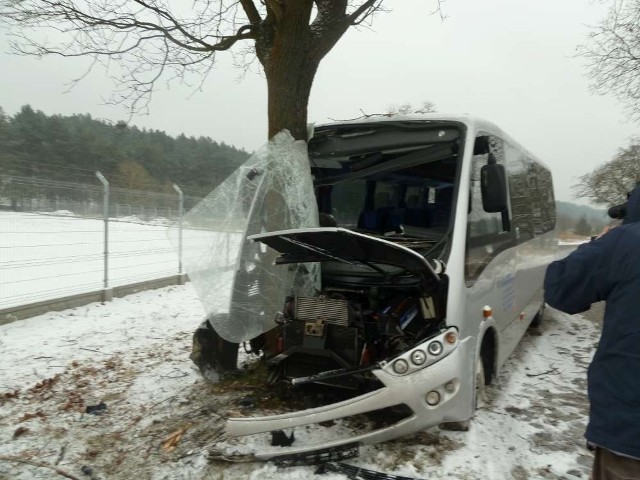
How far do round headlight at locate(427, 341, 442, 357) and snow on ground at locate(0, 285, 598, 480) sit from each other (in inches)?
32.9

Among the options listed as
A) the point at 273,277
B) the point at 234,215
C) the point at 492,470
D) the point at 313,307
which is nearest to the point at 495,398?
the point at 492,470

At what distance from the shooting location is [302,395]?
4.18 m

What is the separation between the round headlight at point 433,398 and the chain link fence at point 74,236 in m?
4.96

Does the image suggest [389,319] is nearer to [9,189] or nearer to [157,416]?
[157,416]

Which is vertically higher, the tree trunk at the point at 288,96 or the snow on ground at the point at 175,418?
the tree trunk at the point at 288,96

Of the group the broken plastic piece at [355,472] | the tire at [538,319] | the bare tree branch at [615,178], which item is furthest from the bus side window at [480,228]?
the bare tree branch at [615,178]

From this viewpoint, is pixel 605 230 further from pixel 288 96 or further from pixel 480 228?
pixel 288 96

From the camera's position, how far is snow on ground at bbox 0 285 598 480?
Answer: 3.33 metres

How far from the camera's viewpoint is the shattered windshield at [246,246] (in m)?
4.12

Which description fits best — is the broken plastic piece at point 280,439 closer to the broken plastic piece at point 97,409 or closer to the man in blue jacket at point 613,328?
the broken plastic piece at point 97,409

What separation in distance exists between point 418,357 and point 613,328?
147 centimetres

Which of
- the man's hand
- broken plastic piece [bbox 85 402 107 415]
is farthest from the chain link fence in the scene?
the man's hand

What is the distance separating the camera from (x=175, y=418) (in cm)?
409

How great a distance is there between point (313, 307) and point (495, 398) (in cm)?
232
